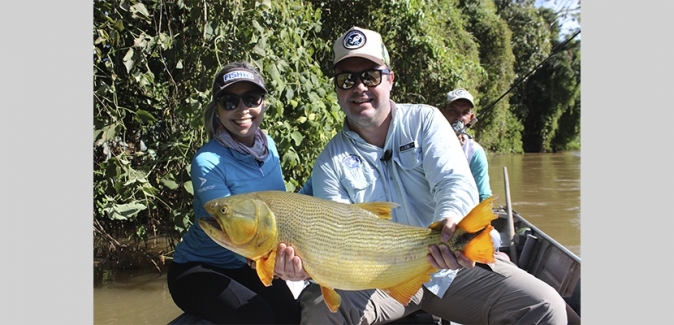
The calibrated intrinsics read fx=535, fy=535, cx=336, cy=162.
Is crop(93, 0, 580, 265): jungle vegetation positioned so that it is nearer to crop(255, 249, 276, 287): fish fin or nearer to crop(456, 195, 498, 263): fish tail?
crop(255, 249, 276, 287): fish fin

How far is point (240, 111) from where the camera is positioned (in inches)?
132

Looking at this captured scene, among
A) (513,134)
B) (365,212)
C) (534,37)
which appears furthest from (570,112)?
(365,212)

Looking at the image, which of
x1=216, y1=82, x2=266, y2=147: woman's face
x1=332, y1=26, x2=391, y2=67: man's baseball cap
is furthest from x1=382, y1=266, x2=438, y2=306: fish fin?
x1=216, y1=82, x2=266, y2=147: woman's face

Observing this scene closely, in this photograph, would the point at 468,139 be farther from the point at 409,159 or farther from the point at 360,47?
the point at 360,47

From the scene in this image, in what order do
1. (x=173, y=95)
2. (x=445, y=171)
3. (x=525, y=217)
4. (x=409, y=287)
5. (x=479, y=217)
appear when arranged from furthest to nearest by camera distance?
1. (x=525, y=217)
2. (x=173, y=95)
3. (x=445, y=171)
4. (x=409, y=287)
5. (x=479, y=217)

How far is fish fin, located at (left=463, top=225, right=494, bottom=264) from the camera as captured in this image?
2.25m

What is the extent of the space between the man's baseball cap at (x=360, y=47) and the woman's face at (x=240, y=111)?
2.08 ft

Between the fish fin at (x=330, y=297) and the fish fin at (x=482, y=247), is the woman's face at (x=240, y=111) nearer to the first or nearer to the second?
the fish fin at (x=330, y=297)

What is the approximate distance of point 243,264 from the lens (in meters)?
3.46

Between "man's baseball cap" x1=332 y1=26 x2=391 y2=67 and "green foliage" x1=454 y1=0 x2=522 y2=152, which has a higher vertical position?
"green foliage" x1=454 y1=0 x2=522 y2=152

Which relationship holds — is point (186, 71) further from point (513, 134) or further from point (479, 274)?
point (513, 134)

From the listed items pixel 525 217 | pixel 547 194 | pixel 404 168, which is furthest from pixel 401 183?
pixel 547 194

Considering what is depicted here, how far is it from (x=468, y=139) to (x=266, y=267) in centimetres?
320

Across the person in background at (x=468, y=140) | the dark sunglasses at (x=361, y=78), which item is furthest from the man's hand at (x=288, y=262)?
the person in background at (x=468, y=140)
